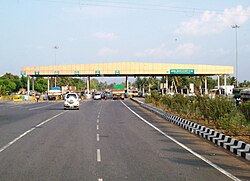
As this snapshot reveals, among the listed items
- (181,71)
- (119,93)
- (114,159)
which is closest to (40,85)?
(119,93)

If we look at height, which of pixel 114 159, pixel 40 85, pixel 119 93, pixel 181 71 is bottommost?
pixel 114 159

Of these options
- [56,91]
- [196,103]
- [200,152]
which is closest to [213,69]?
[56,91]

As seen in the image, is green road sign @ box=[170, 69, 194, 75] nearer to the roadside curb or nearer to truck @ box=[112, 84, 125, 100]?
truck @ box=[112, 84, 125, 100]

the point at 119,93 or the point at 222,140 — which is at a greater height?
the point at 119,93

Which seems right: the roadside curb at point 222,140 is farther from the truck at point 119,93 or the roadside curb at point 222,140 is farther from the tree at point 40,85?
the tree at point 40,85

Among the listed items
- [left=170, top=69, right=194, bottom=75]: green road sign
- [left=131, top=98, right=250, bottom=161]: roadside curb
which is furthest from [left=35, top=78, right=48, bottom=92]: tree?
[left=131, top=98, right=250, bottom=161]: roadside curb

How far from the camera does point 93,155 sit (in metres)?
11.8

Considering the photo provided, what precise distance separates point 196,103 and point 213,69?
200 ft

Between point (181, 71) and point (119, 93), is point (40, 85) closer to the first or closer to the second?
point (119, 93)

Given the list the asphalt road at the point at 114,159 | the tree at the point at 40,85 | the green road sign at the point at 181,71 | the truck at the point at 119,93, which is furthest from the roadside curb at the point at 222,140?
the tree at the point at 40,85

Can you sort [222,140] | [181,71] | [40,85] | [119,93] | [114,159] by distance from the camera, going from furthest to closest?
[40,85]
[119,93]
[181,71]
[222,140]
[114,159]

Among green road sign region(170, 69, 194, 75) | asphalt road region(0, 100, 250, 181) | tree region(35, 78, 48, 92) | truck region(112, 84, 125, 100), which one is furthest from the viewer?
tree region(35, 78, 48, 92)

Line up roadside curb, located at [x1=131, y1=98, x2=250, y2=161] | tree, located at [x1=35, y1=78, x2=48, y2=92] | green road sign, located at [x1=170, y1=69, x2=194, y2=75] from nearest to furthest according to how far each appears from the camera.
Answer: roadside curb, located at [x1=131, y1=98, x2=250, y2=161] → green road sign, located at [x1=170, y1=69, x2=194, y2=75] → tree, located at [x1=35, y1=78, x2=48, y2=92]

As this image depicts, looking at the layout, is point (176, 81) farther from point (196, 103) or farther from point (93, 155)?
point (93, 155)
